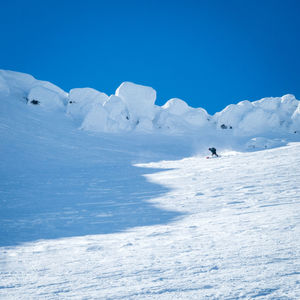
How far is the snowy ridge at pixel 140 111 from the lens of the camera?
152ft

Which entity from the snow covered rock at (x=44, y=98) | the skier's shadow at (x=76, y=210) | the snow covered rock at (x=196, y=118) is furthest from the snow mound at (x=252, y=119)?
the skier's shadow at (x=76, y=210)

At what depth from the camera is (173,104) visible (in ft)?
196

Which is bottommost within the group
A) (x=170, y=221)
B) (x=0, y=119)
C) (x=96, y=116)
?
(x=170, y=221)

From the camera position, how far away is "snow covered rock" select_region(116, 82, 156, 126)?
53188 millimetres

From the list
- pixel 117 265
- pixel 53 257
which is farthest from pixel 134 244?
pixel 53 257

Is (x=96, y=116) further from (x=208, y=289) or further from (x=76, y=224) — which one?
(x=208, y=289)

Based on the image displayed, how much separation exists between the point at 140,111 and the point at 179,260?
50.4 metres

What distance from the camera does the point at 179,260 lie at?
3.90 m

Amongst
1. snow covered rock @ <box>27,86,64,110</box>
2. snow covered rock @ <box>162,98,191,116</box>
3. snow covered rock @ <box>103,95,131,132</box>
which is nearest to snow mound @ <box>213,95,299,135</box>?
snow covered rock @ <box>162,98,191,116</box>

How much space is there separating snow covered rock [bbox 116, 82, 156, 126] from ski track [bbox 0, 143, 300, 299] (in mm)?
46984

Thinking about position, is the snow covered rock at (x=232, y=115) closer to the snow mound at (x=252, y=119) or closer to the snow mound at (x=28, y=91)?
the snow mound at (x=252, y=119)

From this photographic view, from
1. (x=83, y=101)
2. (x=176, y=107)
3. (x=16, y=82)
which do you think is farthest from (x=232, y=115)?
(x=16, y=82)

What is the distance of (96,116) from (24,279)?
42647 mm

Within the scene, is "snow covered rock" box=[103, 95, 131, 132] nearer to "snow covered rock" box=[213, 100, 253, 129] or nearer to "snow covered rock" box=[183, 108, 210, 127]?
"snow covered rock" box=[183, 108, 210, 127]
